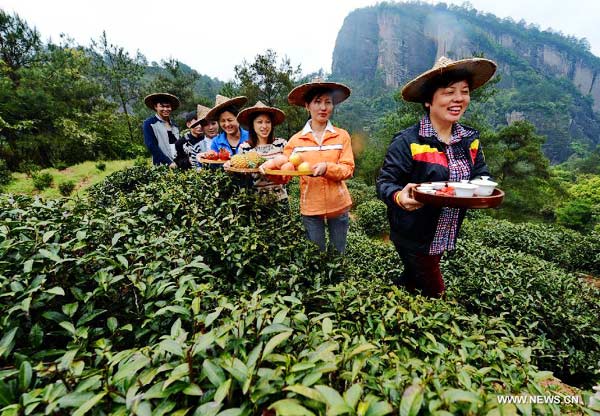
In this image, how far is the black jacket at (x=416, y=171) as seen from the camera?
214 centimetres

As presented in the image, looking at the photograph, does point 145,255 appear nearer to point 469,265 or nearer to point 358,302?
point 358,302

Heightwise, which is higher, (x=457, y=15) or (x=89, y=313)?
(x=457, y=15)

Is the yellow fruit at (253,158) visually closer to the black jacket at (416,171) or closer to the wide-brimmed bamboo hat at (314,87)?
the wide-brimmed bamboo hat at (314,87)

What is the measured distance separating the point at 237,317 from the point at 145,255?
2.70 feet

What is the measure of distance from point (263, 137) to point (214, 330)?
2.89m

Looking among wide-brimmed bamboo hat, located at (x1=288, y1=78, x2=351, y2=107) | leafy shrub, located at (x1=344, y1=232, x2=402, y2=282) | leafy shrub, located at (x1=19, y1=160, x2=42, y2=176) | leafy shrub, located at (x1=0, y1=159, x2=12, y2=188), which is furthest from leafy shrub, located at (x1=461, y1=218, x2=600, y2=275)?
leafy shrub, located at (x1=19, y1=160, x2=42, y2=176)

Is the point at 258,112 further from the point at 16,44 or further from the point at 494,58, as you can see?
the point at 494,58

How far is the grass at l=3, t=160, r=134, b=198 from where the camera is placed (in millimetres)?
9492

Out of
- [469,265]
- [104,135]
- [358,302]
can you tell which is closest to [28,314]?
[358,302]

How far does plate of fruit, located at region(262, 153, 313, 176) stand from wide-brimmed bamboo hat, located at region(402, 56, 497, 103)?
1.02 metres

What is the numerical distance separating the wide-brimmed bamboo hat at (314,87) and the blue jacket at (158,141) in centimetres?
324

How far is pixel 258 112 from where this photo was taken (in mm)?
3486

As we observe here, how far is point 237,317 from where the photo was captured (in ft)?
3.49

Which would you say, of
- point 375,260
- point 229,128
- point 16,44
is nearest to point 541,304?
point 375,260
